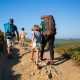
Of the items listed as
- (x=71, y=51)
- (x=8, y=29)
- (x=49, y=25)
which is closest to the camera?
(x=49, y=25)

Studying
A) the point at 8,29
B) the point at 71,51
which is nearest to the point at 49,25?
the point at 8,29

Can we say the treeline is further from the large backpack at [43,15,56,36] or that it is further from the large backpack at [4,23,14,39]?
the large backpack at [4,23,14,39]

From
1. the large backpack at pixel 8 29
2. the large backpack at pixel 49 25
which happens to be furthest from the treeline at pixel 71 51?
the large backpack at pixel 8 29

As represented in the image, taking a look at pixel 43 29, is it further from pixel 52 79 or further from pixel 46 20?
pixel 52 79

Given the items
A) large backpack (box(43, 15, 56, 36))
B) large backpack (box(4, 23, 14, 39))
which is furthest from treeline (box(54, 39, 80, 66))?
large backpack (box(4, 23, 14, 39))

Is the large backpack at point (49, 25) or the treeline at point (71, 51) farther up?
the large backpack at point (49, 25)

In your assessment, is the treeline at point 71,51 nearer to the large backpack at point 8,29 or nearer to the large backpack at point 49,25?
the large backpack at point 49,25

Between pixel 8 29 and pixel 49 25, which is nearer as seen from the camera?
pixel 49 25

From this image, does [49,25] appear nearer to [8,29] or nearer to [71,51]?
[8,29]

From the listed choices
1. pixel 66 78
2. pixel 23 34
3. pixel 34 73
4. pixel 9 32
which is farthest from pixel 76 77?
pixel 23 34

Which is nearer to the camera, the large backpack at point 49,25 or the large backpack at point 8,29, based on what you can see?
the large backpack at point 49,25

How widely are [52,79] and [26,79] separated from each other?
33.5 inches

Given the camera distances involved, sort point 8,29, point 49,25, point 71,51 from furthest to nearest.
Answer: point 71,51 → point 8,29 → point 49,25

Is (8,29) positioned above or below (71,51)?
above
